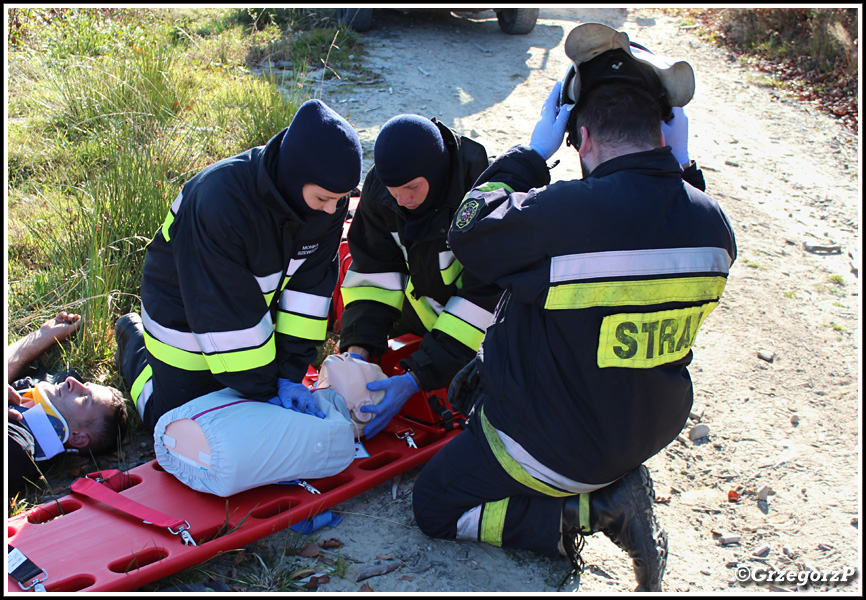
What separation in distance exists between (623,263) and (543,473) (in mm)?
823

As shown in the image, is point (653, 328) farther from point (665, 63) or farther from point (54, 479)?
point (54, 479)

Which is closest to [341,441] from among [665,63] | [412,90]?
[665,63]

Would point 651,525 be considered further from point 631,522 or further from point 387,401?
point 387,401

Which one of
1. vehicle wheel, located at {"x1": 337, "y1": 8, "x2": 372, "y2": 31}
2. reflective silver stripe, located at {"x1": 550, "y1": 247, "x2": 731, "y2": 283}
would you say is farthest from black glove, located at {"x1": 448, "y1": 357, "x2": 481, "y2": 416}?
vehicle wheel, located at {"x1": 337, "y1": 8, "x2": 372, "y2": 31}

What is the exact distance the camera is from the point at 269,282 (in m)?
2.83

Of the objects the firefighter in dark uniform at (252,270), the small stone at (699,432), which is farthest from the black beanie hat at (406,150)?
the small stone at (699,432)

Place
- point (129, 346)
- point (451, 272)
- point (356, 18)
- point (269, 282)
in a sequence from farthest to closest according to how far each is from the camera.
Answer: point (356, 18)
point (129, 346)
point (451, 272)
point (269, 282)

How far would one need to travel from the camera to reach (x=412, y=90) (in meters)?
6.87

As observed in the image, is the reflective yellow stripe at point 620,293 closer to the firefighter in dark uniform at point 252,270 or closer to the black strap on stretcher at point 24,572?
the firefighter in dark uniform at point 252,270

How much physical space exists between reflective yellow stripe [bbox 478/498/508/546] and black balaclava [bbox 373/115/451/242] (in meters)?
1.36

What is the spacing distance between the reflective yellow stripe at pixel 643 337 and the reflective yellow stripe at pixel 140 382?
6.80 ft

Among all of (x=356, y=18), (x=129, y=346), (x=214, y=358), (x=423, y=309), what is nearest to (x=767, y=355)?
(x=423, y=309)

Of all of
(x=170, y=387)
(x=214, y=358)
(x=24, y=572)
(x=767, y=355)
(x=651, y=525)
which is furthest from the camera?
(x=767, y=355)

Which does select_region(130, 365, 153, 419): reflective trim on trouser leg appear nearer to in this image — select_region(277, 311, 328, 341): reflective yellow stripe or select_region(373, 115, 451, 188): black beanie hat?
select_region(277, 311, 328, 341): reflective yellow stripe
